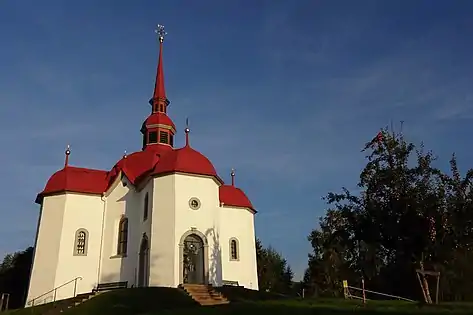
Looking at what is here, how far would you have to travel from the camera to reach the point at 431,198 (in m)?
22.5

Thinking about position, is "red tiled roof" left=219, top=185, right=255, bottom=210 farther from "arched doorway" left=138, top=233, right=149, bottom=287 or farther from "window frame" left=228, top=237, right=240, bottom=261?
"arched doorway" left=138, top=233, right=149, bottom=287

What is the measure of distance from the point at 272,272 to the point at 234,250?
20.4 m

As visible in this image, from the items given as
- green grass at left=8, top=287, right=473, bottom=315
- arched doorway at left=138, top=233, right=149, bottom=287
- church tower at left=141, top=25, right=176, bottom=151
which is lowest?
green grass at left=8, top=287, right=473, bottom=315

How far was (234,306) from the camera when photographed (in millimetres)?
18781

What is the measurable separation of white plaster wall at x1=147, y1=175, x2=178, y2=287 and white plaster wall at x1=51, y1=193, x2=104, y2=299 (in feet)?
16.7

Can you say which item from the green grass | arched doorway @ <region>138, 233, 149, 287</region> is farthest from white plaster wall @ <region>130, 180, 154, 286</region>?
the green grass

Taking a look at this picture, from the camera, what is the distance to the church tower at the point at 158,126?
36188mm

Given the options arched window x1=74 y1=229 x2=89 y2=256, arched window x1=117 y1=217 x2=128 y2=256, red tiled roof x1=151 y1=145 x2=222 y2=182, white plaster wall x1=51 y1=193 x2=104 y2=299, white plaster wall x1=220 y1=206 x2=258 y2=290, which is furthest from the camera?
white plaster wall x1=220 y1=206 x2=258 y2=290

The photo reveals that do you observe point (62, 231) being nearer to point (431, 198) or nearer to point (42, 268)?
point (42, 268)

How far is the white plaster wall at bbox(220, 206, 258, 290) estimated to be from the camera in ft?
108

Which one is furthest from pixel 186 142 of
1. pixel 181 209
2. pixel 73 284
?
pixel 73 284

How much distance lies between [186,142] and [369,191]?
11.6 metres

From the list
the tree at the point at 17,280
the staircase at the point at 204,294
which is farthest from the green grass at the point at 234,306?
the tree at the point at 17,280

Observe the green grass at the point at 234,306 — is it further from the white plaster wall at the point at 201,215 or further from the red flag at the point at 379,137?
the red flag at the point at 379,137
